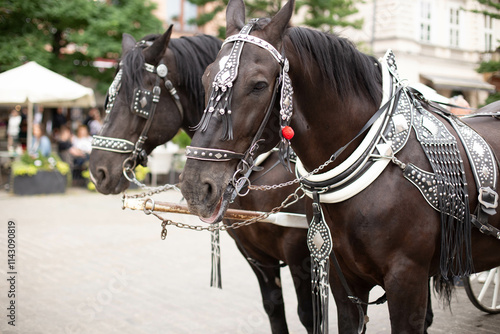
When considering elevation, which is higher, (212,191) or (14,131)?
(14,131)

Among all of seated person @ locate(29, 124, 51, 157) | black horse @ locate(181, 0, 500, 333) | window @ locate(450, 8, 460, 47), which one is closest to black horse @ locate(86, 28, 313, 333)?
black horse @ locate(181, 0, 500, 333)

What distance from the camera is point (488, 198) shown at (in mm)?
2291

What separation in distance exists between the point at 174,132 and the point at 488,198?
196 cm

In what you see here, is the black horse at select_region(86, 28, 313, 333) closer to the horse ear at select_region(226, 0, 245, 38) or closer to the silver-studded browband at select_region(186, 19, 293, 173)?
the horse ear at select_region(226, 0, 245, 38)

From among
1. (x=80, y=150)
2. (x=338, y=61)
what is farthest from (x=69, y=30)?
(x=338, y=61)

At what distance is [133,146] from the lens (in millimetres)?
3162

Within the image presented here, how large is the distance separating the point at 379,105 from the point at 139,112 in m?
1.54

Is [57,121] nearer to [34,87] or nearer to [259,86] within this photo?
[34,87]

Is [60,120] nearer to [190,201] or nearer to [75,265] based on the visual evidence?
[75,265]

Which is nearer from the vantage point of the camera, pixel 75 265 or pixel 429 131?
pixel 429 131

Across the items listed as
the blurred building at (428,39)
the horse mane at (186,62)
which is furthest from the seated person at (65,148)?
the horse mane at (186,62)

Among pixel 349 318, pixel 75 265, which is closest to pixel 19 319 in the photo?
pixel 75 265

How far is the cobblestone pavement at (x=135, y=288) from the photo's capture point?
4.12 m

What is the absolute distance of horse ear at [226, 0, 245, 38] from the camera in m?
2.19
